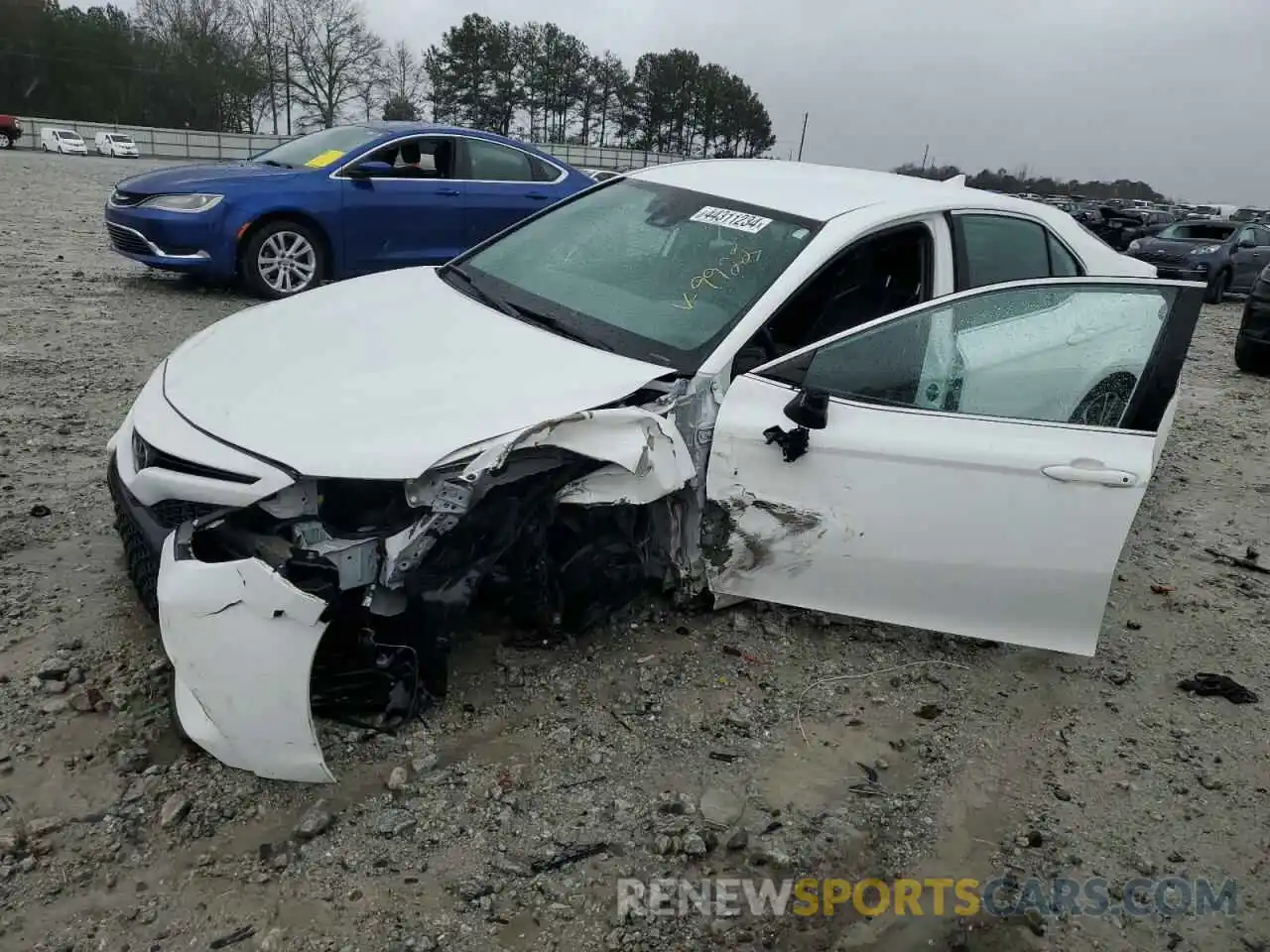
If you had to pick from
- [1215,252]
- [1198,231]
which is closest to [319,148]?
[1215,252]

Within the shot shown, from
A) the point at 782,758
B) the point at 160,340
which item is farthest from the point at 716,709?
the point at 160,340

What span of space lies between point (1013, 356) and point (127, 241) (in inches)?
283

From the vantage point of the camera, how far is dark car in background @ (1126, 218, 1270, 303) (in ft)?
53.0

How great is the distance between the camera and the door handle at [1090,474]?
295cm

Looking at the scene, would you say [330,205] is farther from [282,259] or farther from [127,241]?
[127,241]

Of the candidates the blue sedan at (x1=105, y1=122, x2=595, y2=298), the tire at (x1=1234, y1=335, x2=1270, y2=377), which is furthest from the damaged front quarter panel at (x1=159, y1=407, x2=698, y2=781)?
the tire at (x1=1234, y1=335, x2=1270, y2=377)

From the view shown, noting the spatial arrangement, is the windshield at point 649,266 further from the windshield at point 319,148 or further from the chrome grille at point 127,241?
the chrome grille at point 127,241

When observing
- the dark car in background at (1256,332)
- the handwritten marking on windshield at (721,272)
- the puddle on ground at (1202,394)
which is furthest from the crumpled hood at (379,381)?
the dark car in background at (1256,332)

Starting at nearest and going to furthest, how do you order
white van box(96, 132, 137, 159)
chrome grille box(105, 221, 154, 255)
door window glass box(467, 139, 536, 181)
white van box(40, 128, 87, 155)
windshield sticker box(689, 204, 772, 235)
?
windshield sticker box(689, 204, 772, 235), chrome grille box(105, 221, 154, 255), door window glass box(467, 139, 536, 181), white van box(40, 128, 87, 155), white van box(96, 132, 137, 159)

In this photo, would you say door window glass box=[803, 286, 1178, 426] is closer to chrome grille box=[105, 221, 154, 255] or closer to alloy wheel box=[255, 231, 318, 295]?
alloy wheel box=[255, 231, 318, 295]

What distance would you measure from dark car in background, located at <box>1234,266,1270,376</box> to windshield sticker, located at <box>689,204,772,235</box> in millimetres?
7307

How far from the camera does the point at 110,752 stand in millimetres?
2539

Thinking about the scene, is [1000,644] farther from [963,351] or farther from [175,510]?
[175,510]

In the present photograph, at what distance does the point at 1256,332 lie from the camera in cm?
898
